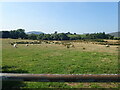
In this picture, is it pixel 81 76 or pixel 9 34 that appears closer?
pixel 81 76

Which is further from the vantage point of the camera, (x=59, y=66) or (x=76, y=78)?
A: (x=59, y=66)

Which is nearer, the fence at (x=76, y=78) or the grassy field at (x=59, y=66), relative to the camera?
the fence at (x=76, y=78)

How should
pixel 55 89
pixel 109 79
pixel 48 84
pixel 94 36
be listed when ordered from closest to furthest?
1. pixel 109 79
2. pixel 55 89
3. pixel 48 84
4. pixel 94 36

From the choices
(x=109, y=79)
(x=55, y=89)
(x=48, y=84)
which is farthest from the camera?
(x=48, y=84)

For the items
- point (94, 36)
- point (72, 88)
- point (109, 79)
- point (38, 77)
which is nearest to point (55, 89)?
point (72, 88)

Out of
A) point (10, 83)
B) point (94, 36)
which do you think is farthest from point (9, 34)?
point (10, 83)

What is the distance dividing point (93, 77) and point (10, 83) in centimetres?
495

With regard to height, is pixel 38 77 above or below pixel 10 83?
above

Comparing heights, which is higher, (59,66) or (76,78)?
(76,78)

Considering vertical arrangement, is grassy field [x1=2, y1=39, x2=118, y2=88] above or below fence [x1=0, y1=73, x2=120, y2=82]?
below

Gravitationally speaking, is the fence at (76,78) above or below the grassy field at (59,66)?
above

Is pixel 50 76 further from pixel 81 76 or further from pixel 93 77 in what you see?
pixel 93 77

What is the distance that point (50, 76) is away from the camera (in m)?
6.26

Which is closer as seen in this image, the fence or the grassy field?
the fence
